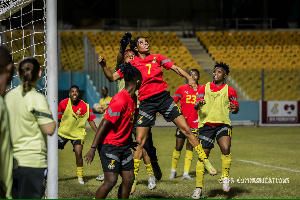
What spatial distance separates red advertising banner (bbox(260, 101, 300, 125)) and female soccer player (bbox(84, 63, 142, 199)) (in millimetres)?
17979

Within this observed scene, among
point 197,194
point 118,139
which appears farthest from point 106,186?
point 197,194

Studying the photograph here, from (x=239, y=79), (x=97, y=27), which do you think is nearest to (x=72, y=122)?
(x=239, y=79)

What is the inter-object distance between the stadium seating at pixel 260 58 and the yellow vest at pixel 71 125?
15580mm

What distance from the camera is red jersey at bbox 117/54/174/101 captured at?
26.2 ft

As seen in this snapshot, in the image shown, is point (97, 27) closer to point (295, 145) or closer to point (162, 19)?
point (162, 19)

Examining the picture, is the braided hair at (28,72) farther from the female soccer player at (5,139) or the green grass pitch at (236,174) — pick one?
the green grass pitch at (236,174)

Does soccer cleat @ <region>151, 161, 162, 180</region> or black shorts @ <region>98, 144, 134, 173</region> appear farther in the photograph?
soccer cleat @ <region>151, 161, 162, 180</region>

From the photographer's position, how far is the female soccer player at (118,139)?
19.7 ft

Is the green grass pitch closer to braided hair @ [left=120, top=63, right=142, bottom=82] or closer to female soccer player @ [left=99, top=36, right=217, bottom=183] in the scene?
female soccer player @ [left=99, top=36, right=217, bottom=183]

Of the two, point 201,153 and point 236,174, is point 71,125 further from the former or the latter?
point 236,174

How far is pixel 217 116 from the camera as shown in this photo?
8.12m

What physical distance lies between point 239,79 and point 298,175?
1498 cm

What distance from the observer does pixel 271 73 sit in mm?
24453

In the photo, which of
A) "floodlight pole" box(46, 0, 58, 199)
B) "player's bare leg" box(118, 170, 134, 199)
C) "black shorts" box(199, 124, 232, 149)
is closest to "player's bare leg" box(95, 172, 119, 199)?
"player's bare leg" box(118, 170, 134, 199)
